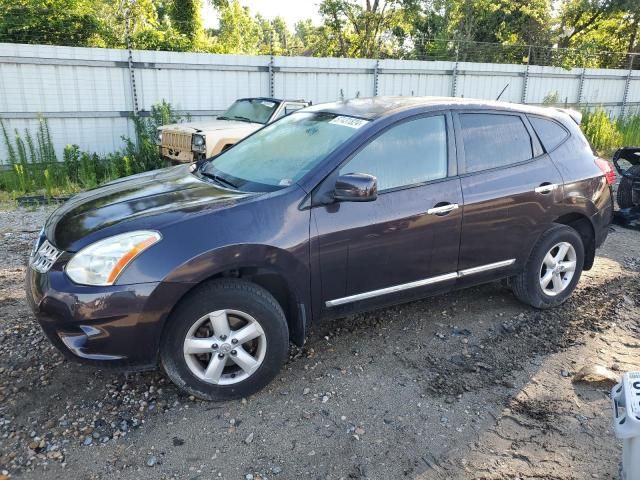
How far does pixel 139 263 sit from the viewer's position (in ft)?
9.21

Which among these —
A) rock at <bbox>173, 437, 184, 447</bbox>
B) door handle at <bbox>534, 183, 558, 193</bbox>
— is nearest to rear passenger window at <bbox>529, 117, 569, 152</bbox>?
door handle at <bbox>534, 183, 558, 193</bbox>

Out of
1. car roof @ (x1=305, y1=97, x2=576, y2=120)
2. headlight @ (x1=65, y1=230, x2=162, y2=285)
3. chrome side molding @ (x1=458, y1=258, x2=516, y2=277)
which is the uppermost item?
car roof @ (x1=305, y1=97, x2=576, y2=120)

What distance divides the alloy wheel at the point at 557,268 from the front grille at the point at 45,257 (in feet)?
11.9

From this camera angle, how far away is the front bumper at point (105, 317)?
278 cm

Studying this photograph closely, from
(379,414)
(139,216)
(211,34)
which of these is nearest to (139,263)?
(139,216)

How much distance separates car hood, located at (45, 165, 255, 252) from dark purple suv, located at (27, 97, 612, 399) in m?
0.01

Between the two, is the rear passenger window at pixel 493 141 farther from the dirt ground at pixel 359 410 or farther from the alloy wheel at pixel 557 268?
the dirt ground at pixel 359 410

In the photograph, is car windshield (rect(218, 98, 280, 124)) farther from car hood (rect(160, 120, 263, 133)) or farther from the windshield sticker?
the windshield sticker

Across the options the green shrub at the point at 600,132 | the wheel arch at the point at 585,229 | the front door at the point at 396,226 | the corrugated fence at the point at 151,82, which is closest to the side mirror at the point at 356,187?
the front door at the point at 396,226

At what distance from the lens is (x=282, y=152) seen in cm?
384

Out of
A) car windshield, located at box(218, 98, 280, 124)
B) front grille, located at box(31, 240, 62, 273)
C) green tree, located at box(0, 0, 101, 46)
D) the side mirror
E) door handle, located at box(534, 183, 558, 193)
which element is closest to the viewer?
front grille, located at box(31, 240, 62, 273)

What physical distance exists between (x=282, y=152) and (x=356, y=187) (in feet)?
2.95

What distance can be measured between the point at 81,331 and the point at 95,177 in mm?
7009

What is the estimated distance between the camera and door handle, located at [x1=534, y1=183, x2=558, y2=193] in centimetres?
414
